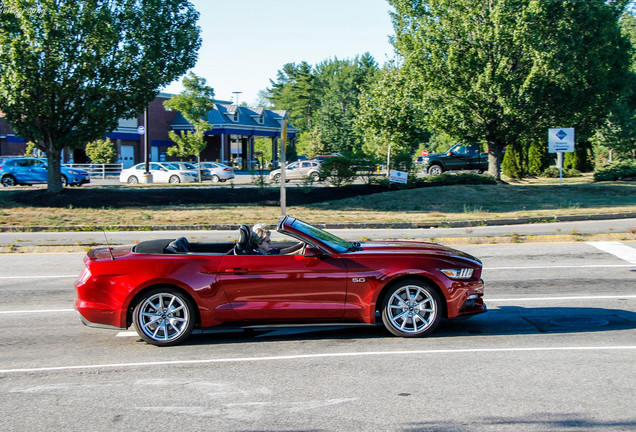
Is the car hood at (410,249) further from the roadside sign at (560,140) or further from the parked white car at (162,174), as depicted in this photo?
the parked white car at (162,174)

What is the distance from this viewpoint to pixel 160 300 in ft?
23.1

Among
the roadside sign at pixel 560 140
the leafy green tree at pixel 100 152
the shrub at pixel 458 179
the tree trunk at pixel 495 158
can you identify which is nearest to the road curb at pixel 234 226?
the shrub at pixel 458 179

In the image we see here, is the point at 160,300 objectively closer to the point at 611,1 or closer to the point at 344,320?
the point at 344,320

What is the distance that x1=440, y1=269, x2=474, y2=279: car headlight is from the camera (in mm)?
7098

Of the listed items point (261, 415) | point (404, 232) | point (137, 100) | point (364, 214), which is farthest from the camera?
point (137, 100)

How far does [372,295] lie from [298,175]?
36.8 metres

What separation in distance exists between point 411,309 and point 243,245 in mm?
2085

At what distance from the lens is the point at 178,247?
24.5ft

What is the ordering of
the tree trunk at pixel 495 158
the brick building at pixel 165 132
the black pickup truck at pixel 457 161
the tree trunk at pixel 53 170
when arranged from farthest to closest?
the brick building at pixel 165 132 → the black pickup truck at pixel 457 161 → the tree trunk at pixel 495 158 → the tree trunk at pixel 53 170

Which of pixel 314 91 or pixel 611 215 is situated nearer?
pixel 611 215

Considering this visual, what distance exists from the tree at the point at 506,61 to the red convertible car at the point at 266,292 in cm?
2085

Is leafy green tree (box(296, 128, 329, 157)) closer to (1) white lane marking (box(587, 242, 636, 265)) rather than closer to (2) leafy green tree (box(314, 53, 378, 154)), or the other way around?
(2) leafy green tree (box(314, 53, 378, 154))

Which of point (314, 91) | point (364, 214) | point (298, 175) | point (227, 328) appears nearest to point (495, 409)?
→ point (227, 328)

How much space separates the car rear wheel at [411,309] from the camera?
705 centimetres
